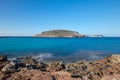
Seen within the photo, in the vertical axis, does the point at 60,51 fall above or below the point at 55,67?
below

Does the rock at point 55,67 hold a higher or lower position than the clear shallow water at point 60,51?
higher

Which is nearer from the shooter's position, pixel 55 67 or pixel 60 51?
pixel 55 67

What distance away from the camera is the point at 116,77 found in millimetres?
9305

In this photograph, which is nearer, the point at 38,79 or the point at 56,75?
the point at 38,79

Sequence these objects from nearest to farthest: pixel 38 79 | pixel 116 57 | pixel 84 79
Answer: pixel 38 79 → pixel 84 79 → pixel 116 57

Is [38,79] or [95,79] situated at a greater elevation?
[38,79]

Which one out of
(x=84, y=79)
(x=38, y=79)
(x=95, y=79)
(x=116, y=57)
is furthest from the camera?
(x=116, y=57)

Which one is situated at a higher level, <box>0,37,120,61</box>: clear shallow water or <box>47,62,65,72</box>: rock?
<box>47,62,65,72</box>: rock

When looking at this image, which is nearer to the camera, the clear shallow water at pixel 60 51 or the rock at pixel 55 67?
the rock at pixel 55 67

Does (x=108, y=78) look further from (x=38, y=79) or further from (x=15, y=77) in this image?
(x=15, y=77)

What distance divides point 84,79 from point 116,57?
59.5 ft

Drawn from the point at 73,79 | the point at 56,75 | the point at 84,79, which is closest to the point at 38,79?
the point at 56,75

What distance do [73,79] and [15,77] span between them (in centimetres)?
343

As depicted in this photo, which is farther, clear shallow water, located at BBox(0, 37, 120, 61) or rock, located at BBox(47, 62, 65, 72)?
clear shallow water, located at BBox(0, 37, 120, 61)
